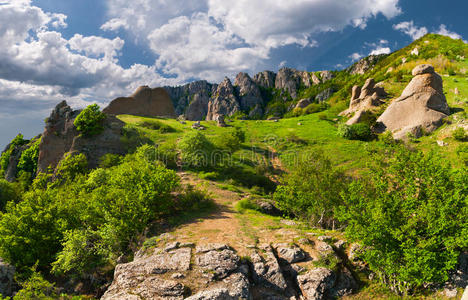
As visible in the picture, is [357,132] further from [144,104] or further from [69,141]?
[144,104]

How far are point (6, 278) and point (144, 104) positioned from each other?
228ft

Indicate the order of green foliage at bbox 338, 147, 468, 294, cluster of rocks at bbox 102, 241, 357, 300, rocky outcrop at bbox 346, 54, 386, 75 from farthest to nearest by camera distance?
rocky outcrop at bbox 346, 54, 386, 75
cluster of rocks at bbox 102, 241, 357, 300
green foliage at bbox 338, 147, 468, 294

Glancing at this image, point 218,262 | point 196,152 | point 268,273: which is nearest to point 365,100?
point 196,152

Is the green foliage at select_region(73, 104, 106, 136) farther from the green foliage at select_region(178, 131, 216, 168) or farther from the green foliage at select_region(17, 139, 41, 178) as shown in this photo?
the green foliage at select_region(178, 131, 216, 168)

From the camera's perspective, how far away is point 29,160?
55.0 metres

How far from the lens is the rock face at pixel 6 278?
1598 centimetres

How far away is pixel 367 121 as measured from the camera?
170ft

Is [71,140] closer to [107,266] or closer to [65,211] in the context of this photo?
[65,211]

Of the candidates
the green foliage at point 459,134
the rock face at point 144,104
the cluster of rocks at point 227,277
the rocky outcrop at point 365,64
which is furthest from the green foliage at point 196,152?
the rocky outcrop at point 365,64

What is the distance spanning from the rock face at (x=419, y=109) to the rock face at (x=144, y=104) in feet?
230

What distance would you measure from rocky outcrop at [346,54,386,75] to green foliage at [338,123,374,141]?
14187 cm

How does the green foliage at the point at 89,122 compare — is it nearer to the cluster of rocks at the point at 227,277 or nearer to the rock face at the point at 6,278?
the rock face at the point at 6,278

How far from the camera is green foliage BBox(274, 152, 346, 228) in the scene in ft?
62.0

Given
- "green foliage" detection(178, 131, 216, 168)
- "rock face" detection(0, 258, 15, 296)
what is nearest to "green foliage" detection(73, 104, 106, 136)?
"green foliage" detection(178, 131, 216, 168)
